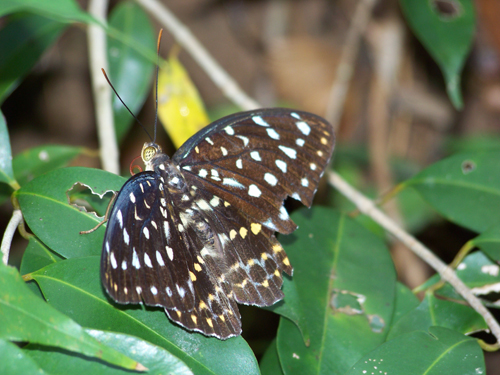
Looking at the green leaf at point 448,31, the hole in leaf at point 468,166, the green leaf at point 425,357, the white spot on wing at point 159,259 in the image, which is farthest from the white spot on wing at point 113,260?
the green leaf at point 448,31

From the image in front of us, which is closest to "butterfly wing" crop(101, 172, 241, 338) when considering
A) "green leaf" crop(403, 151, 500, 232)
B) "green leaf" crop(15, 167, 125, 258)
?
"green leaf" crop(15, 167, 125, 258)

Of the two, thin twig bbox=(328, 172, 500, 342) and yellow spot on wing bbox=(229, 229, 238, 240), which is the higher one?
yellow spot on wing bbox=(229, 229, 238, 240)

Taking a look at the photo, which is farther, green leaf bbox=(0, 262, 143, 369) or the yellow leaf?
the yellow leaf

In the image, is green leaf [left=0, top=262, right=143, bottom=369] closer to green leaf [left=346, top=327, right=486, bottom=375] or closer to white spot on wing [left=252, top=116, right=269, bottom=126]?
green leaf [left=346, top=327, right=486, bottom=375]

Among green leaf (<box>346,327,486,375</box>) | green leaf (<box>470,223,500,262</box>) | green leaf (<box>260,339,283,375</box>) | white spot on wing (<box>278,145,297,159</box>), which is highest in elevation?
white spot on wing (<box>278,145,297,159</box>)

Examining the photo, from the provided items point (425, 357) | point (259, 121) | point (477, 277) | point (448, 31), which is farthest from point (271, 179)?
point (448, 31)

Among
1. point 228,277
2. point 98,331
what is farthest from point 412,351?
point 98,331
